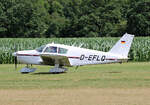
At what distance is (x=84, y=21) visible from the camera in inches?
2324

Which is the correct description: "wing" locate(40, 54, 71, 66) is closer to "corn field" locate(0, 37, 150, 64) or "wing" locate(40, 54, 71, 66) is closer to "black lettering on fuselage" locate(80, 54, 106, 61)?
"black lettering on fuselage" locate(80, 54, 106, 61)

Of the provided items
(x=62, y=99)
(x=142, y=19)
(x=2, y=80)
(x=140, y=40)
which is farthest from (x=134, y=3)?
(x=62, y=99)

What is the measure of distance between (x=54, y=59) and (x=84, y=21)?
125 feet

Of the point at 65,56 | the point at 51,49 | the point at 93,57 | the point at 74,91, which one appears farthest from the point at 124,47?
the point at 74,91

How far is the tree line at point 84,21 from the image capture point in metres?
58.4

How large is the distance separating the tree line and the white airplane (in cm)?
3568

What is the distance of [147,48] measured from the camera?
37.0 m

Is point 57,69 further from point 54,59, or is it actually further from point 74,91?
point 74,91

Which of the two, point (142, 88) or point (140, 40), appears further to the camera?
point (140, 40)

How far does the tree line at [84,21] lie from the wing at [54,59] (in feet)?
116

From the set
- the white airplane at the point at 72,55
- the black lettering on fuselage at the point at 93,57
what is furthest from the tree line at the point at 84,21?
the black lettering on fuselage at the point at 93,57

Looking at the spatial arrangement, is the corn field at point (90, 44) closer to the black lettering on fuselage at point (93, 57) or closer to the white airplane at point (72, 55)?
the white airplane at point (72, 55)

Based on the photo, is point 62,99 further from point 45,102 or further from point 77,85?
point 77,85

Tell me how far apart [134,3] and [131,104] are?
2035 inches
